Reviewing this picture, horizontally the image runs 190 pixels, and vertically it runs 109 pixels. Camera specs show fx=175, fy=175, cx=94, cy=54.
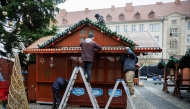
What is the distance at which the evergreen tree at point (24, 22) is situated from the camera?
436 inches

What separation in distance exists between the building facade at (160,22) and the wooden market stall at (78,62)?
3579cm

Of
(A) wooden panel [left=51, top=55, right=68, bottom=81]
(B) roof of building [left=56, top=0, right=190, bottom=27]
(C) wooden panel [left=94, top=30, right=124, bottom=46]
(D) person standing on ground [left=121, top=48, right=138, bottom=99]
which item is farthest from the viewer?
(B) roof of building [left=56, top=0, right=190, bottom=27]

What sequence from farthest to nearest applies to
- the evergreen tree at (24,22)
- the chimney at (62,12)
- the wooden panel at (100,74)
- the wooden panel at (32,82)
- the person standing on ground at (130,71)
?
1. the chimney at (62,12)
2. the evergreen tree at (24,22)
3. the wooden panel at (32,82)
4. the wooden panel at (100,74)
5. the person standing on ground at (130,71)

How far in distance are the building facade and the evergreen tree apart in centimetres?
3426

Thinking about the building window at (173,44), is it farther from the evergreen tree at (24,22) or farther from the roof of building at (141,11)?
the evergreen tree at (24,22)

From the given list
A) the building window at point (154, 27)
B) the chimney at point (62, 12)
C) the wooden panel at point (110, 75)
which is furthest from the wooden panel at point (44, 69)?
the chimney at point (62, 12)

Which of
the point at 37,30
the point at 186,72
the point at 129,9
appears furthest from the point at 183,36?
the point at 37,30

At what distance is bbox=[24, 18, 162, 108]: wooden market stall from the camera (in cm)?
844

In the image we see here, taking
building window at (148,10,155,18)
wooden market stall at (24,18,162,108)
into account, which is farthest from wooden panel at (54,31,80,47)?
building window at (148,10,155,18)

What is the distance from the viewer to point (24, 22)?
39.8 feet

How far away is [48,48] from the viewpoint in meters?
8.79

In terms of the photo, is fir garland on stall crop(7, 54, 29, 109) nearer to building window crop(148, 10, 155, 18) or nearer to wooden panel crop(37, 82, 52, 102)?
wooden panel crop(37, 82, 52, 102)

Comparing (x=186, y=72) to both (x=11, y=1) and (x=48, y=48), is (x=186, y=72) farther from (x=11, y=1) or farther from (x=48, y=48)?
(x=11, y=1)

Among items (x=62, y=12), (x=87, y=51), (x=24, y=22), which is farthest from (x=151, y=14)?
(x=87, y=51)
